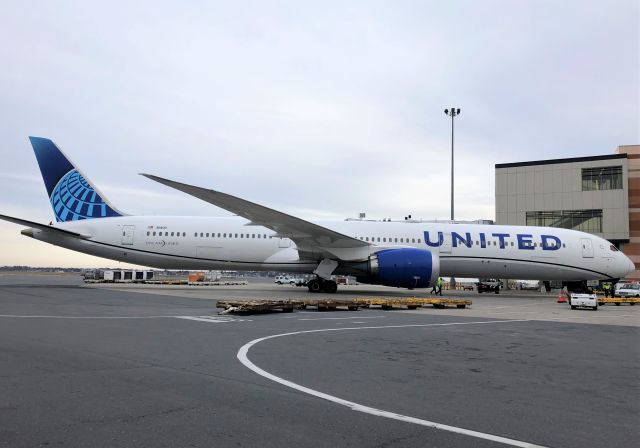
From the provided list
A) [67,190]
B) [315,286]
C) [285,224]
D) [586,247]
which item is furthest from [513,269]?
[67,190]

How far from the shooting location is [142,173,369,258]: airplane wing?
20656mm

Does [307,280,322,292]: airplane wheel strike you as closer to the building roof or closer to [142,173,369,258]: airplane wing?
[142,173,369,258]: airplane wing

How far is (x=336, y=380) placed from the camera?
5.60 meters

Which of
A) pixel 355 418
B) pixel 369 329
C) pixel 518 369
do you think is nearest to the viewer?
pixel 355 418

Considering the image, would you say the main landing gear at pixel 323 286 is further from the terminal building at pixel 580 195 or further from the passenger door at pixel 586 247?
the terminal building at pixel 580 195

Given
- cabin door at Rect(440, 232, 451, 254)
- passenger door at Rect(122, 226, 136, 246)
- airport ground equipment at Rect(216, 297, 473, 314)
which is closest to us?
airport ground equipment at Rect(216, 297, 473, 314)

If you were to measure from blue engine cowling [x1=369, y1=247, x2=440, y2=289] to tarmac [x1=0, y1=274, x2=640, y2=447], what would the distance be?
11704 millimetres

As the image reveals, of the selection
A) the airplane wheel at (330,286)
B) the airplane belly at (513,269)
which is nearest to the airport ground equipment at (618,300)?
the airplane belly at (513,269)

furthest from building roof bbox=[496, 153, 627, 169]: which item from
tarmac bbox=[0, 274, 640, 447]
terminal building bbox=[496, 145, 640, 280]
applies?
tarmac bbox=[0, 274, 640, 447]

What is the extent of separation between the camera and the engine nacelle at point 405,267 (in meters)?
22.0

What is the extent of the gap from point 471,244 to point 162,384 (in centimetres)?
2211

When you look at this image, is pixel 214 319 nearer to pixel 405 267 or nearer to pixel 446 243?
pixel 405 267

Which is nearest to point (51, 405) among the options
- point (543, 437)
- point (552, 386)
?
point (543, 437)

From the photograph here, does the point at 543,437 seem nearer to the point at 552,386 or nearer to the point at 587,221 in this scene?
the point at 552,386
